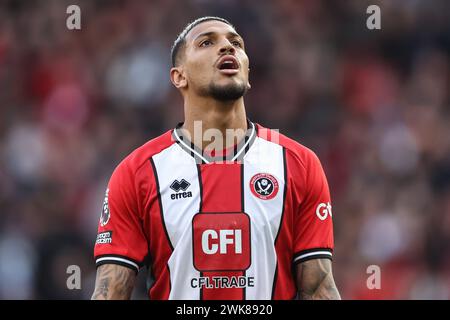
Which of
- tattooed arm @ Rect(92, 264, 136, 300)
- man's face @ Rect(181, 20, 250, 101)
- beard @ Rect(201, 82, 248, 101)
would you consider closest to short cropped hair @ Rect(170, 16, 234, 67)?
man's face @ Rect(181, 20, 250, 101)

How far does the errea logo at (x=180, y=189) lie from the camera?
5.20 metres

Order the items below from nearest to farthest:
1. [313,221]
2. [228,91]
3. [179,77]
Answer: [313,221] < [228,91] < [179,77]

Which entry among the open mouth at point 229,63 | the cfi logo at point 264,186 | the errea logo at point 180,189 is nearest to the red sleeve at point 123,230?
the errea logo at point 180,189

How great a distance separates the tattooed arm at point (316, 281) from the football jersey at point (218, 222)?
47mm

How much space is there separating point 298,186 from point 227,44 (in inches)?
35.4

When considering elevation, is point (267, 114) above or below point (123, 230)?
above

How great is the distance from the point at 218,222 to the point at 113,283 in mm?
630

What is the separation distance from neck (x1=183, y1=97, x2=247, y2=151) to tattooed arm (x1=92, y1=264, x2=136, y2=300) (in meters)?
0.82

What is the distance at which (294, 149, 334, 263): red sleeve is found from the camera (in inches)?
202

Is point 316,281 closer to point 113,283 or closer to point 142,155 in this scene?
point 113,283

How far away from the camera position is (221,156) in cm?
536

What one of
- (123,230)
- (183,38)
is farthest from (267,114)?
(123,230)

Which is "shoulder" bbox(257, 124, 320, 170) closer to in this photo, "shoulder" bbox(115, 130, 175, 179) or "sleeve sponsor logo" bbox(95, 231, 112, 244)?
"shoulder" bbox(115, 130, 175, 179)

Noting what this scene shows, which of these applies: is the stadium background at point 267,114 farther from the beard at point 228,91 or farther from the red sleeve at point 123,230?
the beard at point 228,91
